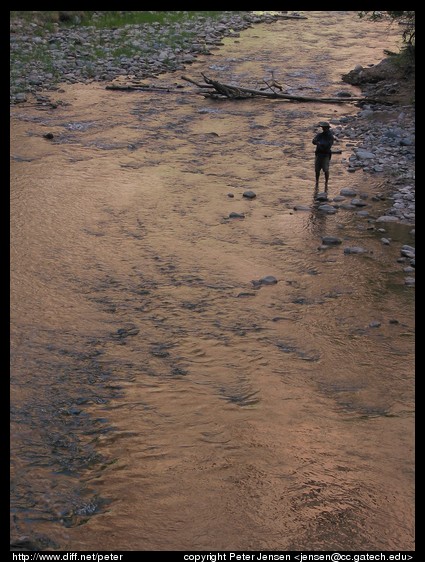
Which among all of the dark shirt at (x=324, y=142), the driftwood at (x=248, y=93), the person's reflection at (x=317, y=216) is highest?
the driftwood at (x=248, y=93)

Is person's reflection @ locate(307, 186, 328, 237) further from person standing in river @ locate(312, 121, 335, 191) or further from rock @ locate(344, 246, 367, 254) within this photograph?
rock @ locate(344, 246, 367, 254)

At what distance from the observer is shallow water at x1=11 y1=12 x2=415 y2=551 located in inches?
265

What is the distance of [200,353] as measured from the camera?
360 inches

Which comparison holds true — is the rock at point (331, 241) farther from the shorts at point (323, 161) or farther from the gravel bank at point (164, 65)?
the shorts at point (323, 161)

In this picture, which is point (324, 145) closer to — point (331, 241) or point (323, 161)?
point (323, 161)

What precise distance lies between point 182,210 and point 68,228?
2057 mm

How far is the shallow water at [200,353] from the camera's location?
673cm

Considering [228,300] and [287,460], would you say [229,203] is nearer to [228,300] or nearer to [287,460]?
[228,300]

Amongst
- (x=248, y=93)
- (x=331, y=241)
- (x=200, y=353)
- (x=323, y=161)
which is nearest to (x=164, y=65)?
(x=248, y=93)

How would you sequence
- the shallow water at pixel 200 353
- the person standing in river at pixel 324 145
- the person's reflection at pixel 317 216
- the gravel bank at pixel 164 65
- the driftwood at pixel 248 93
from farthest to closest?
the driftwood at pixel 248 93 < the gravel bank at pixel 164 65 < the person standing in river at pixel 324 145 < the person's reflection at pixel 317 216 < the shallow water at pixel 200 353

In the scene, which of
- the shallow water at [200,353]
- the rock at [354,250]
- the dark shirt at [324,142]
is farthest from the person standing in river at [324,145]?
the rock at [354,250]

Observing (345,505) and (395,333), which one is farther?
(395,333)

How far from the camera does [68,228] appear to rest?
12.8 metres
